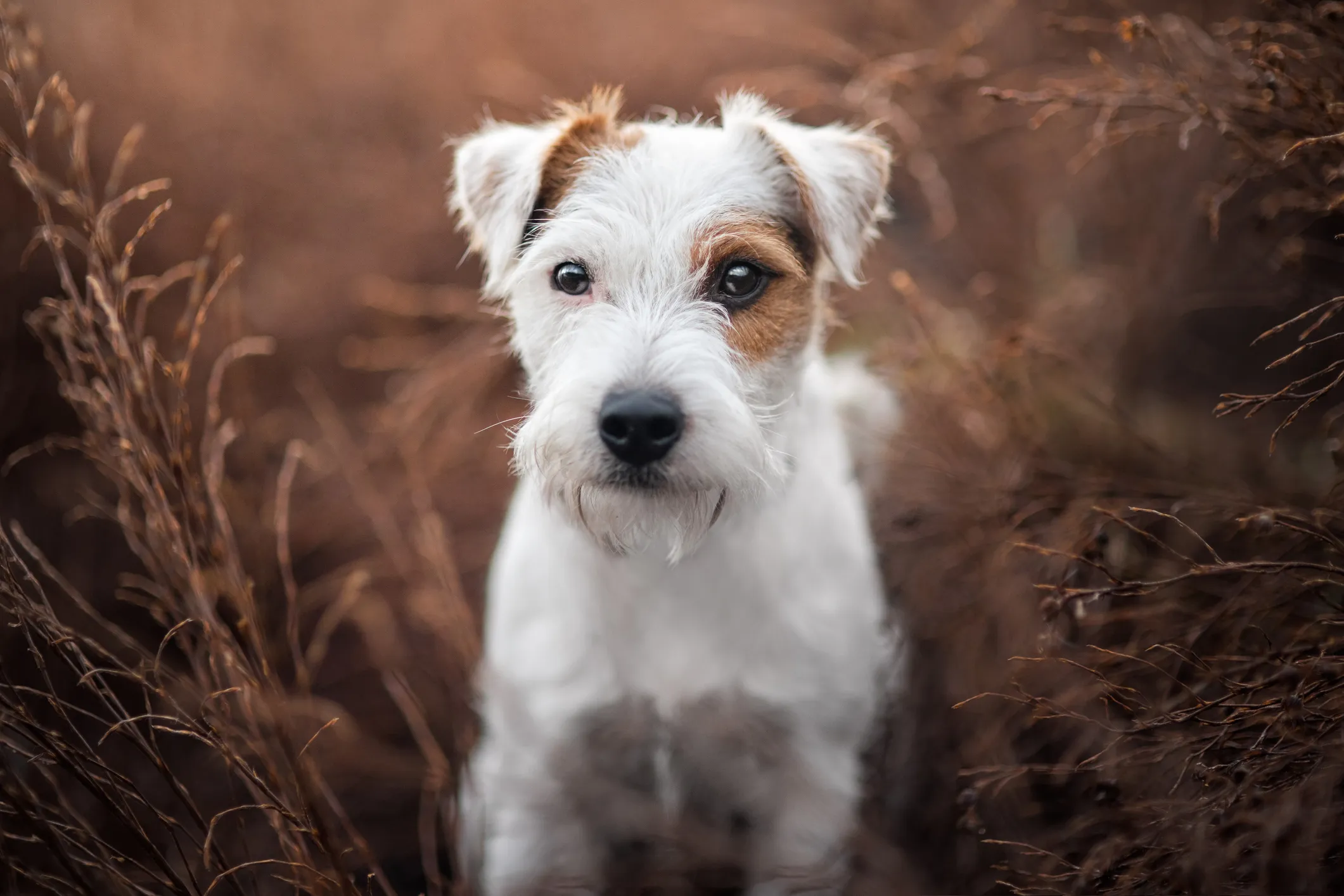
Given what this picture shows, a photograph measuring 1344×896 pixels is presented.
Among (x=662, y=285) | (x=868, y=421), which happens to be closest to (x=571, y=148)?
(x=662, y=285)

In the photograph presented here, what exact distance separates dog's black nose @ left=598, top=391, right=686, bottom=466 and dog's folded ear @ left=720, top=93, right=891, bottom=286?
0.75 meters

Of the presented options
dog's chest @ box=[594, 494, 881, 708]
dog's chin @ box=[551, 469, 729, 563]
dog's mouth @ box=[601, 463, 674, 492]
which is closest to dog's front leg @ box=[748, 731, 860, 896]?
dog's chest @ box=[594, 494, 881, 708]

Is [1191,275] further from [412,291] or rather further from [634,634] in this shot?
[412,291]

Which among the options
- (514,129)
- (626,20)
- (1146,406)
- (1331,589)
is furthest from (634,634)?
(626,20)

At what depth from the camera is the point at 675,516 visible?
2.11 metres

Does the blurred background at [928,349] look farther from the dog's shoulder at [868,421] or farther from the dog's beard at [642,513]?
the dog's beard at [642,513]

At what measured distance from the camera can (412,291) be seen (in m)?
4.82

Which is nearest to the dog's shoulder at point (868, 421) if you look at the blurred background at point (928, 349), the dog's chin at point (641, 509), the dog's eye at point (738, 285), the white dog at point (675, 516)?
the blurred background at point (928, 349)

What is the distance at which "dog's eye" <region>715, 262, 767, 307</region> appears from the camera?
7.33 ft

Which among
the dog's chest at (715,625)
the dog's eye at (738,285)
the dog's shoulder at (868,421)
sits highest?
the dog's eye at (738,285)

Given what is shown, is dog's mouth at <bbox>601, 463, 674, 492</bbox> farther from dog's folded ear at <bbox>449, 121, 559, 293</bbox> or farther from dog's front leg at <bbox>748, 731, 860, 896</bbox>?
dog's front leg at <bbox>748, 731, 860, 896</bbox>

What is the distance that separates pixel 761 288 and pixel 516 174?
753 mm

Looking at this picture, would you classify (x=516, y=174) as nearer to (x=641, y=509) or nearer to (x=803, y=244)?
(x=803, y=244)

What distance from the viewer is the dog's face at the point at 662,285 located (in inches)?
76.7
